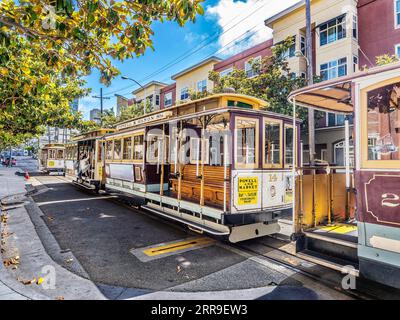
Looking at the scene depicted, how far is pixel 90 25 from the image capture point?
473cm

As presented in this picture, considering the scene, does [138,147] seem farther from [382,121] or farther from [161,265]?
[382,121]

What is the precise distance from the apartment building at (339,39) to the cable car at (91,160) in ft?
43.2

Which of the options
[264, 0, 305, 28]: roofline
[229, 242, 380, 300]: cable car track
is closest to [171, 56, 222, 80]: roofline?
[264, 0, 305, 28]: roofline

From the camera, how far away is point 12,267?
188 inches

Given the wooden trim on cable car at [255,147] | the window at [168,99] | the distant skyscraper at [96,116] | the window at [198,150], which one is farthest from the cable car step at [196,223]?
the window at [168,99]

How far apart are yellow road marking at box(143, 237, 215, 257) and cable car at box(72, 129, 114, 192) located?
9015mm

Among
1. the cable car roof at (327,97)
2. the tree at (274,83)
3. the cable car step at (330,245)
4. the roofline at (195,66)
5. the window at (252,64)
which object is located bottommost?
the cable car step at (330,245)

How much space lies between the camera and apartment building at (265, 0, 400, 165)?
16.7 m

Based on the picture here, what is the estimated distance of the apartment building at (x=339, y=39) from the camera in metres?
16.7

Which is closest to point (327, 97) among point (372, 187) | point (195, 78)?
point (372, 187)

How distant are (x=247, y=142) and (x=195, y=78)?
83.2ft

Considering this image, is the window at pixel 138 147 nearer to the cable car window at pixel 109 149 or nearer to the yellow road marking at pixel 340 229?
the cable car window at pixel 109 149

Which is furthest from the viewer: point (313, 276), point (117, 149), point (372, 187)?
point (117, 149)

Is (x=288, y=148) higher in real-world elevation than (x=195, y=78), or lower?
lower
